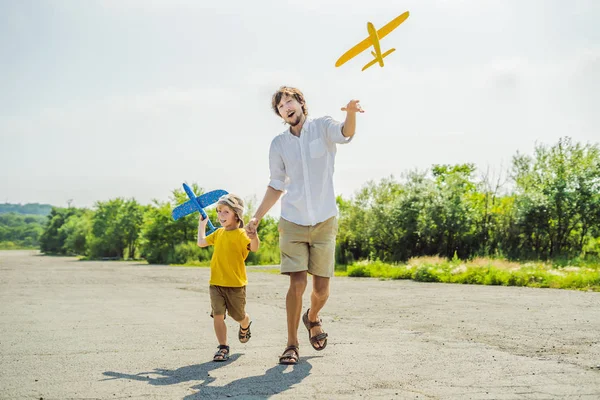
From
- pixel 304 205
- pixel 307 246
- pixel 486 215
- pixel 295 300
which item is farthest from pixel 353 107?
pixel 486 215

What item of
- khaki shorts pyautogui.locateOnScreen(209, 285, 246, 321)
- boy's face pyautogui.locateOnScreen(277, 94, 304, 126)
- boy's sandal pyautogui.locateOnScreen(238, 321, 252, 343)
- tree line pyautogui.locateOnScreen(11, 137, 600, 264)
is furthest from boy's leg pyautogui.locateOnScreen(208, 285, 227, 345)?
tree line pyautogui.locateOnScreen(11, 137, 600, 264)

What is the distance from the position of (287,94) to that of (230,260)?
161cm

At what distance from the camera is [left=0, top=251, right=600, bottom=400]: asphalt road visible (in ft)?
13.5

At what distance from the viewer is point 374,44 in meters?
5.05

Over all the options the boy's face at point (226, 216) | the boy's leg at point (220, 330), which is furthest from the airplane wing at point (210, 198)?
the boy's leg at point (220, 330)

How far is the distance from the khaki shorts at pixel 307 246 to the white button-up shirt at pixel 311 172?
0.07m

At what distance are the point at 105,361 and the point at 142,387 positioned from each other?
1121 mm

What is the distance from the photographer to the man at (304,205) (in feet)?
17.3

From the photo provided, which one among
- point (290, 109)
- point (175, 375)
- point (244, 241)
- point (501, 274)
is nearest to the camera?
point (175, 375)

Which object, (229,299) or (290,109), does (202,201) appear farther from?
(290,109)

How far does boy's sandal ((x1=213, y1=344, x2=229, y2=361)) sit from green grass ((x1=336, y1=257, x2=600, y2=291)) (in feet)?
31.8

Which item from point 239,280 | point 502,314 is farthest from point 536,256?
point 239,280

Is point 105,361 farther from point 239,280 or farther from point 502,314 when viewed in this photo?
point 502,314

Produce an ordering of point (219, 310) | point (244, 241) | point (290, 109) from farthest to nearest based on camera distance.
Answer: point (244, 241), point (219, 310), point (290, 109)
